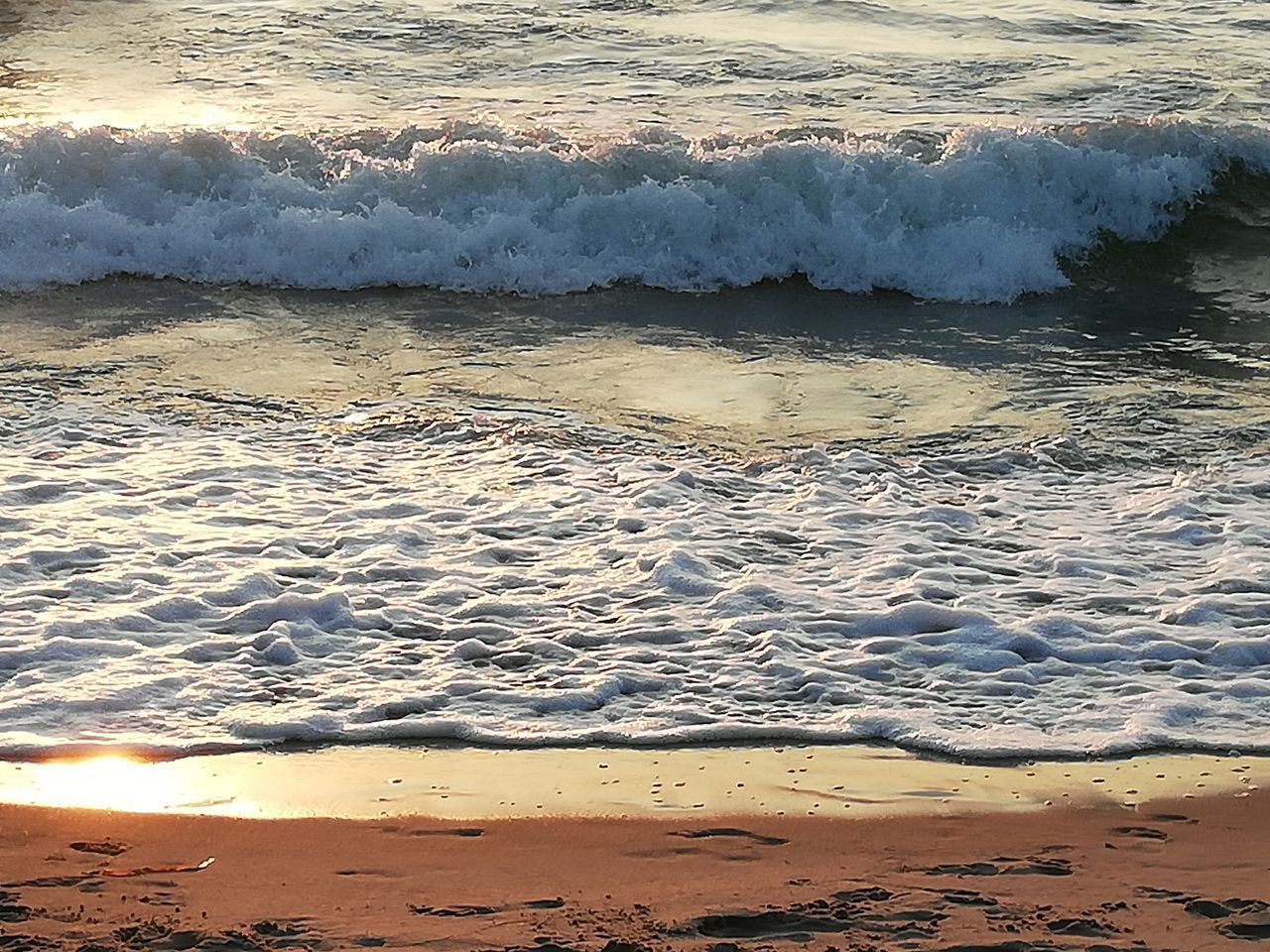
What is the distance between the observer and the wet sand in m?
3.49

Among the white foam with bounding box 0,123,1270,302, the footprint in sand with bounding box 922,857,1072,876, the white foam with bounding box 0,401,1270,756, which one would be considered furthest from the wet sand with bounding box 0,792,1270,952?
the white foam with bounding box 0,123,1270,302

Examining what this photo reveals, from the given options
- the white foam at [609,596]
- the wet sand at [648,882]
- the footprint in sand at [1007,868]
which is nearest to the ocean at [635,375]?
the white foam at [609,596]

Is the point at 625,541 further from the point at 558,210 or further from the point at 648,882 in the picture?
the point at 558,210

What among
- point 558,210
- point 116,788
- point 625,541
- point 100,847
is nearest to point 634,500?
point 625,541

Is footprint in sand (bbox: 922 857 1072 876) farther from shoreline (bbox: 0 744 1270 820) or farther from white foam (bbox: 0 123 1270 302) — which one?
white foam (bbox: 0 123 1270 302)

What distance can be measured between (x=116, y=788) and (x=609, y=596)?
6.11 ft

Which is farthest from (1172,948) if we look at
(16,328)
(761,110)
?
(761,110)

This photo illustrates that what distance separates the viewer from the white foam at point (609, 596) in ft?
15.6

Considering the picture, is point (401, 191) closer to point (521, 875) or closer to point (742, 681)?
point (742, 681)

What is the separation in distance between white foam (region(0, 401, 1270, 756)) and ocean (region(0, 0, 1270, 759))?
0.02 metres

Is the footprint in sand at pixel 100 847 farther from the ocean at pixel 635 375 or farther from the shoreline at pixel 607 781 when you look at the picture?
the ocean at pixel 635 375

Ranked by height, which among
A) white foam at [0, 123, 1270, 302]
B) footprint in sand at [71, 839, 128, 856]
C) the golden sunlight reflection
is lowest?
the golden sunlight reflection

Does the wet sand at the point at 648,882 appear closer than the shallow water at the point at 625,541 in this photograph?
Yes

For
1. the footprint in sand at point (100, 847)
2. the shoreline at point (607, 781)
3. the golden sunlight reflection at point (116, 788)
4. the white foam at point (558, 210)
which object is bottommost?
the shoreline at point (607, 781)
